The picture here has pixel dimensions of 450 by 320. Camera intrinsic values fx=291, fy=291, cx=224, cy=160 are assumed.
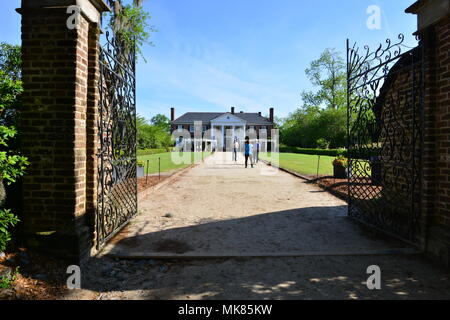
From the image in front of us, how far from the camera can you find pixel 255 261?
156 inches

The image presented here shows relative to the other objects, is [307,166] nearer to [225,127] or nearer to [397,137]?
[397,137]

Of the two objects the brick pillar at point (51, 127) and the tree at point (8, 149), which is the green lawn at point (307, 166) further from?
the tree at point (8, 149)

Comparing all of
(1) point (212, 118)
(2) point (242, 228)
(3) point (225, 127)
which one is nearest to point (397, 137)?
(2) point (242, 228)

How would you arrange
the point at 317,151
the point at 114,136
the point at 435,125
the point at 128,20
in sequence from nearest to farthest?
1. the point at 435,125
2. the point at 114,136
3. the point at 128,20
4. the point at 317,151

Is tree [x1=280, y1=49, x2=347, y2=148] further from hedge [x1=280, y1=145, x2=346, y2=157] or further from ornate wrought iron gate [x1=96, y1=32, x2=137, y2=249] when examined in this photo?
ornate wrought iron gate [x1=96, y1=32, x2=137, y2=249]

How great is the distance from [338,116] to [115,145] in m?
47.3

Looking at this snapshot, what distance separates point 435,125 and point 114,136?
4.93 m

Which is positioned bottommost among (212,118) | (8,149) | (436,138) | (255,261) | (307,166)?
(255,261)

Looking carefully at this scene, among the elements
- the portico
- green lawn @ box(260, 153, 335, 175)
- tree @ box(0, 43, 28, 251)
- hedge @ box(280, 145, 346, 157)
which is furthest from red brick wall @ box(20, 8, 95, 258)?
the portico

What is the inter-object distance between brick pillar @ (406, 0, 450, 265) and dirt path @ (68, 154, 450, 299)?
49cm

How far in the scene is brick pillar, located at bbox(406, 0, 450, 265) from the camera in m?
3.82

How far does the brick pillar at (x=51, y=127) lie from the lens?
3.60 meters

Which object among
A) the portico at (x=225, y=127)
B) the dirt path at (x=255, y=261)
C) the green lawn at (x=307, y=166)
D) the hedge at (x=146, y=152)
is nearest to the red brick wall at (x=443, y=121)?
the dirt path at (x=255, y=261)

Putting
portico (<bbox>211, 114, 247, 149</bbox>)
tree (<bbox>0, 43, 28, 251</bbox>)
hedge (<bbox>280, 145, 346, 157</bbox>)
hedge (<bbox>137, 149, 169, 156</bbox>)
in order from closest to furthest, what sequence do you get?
tree (<bbox>0, 43, 28, 251</bbox>) → hedge (<bbox>137, 149, 169, 156</bbox>) → hedge (<bbox>280, 145, 346, 157</bbox>) → portico (<bbox>211, 114, 247, 149</bbox>)
